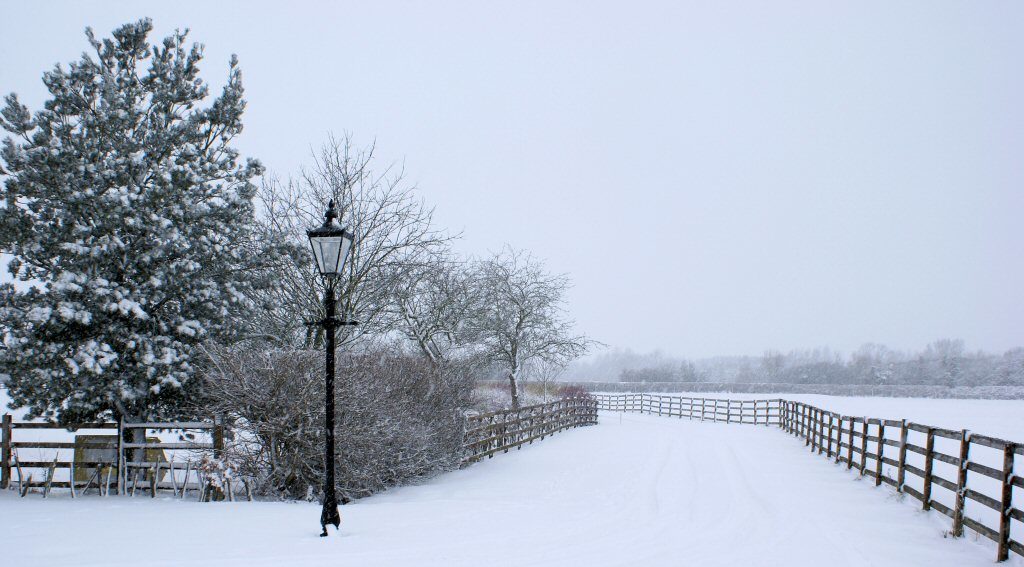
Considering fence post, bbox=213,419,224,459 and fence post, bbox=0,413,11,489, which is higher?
fence post, bbox=213,419,224,459

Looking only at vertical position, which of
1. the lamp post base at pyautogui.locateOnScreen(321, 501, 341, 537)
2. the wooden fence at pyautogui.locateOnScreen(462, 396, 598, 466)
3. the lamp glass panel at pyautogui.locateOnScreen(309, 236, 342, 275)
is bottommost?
the wooden fence at pyautogui.locateOnScreen(462, 396, 598, 466)

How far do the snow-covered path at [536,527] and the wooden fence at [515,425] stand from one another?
7.94 ft

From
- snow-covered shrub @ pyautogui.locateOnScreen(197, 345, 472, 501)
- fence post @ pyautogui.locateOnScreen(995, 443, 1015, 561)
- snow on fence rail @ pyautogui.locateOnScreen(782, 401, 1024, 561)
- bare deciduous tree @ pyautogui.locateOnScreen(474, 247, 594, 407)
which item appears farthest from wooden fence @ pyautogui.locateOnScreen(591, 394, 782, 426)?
fence post @ pyautogui.locateOnScreen(995, 443, 1015, 561)

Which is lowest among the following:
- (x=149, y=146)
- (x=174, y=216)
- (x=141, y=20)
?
(x=174, y=216)

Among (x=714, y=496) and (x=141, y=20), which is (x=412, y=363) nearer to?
(x=714, y=496)

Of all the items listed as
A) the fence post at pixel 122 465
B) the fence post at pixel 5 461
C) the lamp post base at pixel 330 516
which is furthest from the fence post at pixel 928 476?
the fence post at pixel 5 461

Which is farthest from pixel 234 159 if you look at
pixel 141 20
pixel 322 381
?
pixel 322 381

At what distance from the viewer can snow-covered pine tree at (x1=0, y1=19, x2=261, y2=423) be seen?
34.2 feet

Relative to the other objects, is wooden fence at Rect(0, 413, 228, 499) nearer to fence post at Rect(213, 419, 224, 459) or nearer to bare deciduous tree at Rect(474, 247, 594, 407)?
fence post at Rect(213, 419, 224, 459)

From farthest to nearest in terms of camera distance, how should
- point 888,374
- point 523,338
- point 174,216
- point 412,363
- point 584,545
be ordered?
point 888,374
point 523,338
point 412,363
point 174,216
point 584,545

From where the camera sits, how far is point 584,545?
7121 millimetres

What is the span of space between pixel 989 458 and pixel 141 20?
22.6 metres

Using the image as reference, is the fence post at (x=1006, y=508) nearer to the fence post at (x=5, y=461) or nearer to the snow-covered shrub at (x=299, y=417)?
the snow-covered shrub at (x=299, y=417)

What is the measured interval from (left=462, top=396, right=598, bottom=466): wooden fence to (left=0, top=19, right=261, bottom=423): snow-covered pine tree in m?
6.12
